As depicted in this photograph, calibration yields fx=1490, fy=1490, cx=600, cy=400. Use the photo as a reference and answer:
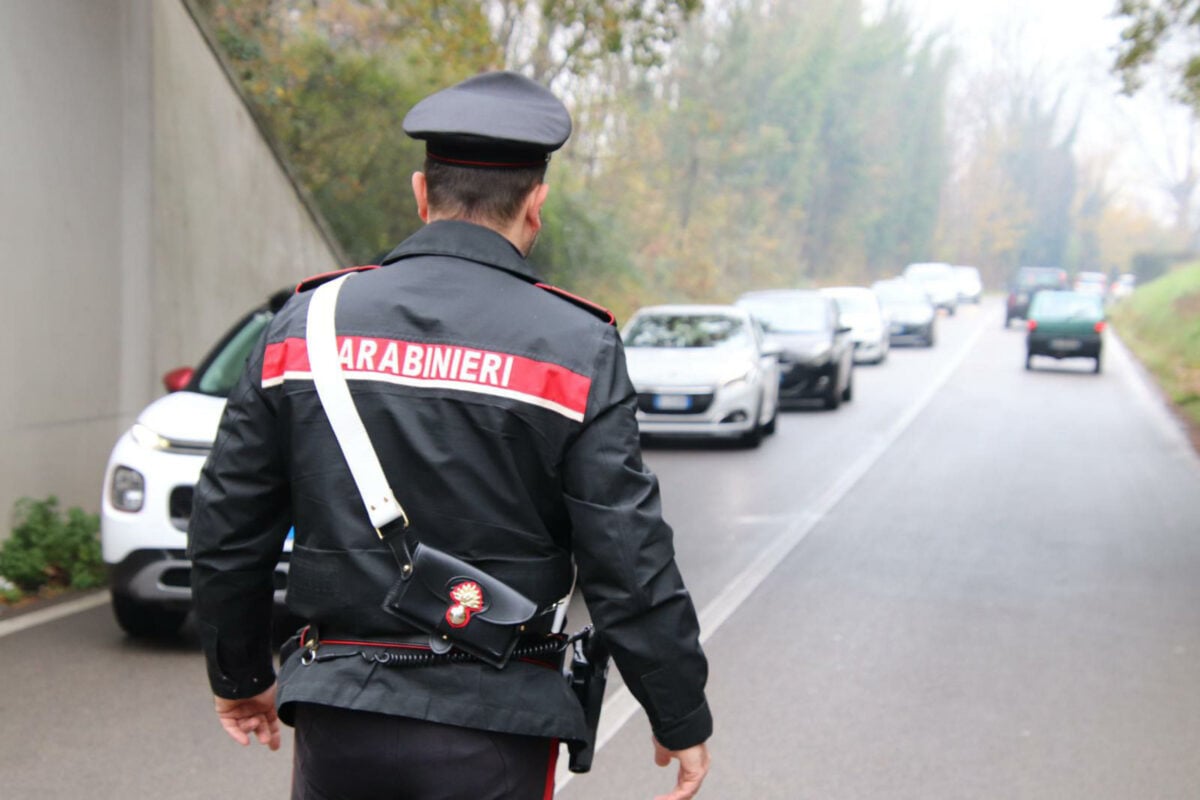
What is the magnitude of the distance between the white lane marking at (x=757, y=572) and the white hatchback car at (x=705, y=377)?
1.36 meters

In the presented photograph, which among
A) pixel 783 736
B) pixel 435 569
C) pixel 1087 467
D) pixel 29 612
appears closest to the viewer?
pixel 435 569

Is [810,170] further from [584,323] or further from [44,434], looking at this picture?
[584,323]

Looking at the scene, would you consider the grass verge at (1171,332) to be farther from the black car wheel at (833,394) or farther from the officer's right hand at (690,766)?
the officer's right hand at (690,766)

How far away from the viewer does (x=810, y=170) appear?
208 feet

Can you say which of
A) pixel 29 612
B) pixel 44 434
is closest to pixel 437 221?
pixel 29 612

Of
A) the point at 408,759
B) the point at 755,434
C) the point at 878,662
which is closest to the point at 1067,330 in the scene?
the point at 755,434

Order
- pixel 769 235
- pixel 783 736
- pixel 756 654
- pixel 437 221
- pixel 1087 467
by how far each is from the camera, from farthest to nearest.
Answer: pixel 769 235
pixel 1087 467
pixel 756 654
pixel 783 736
pixel 437 221

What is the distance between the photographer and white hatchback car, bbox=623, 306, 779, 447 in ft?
52.6

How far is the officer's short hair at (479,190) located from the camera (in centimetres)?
252

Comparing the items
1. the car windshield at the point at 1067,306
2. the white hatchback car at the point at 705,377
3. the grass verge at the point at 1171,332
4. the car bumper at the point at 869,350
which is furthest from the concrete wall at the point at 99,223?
the car windshield at the point at 1067,306

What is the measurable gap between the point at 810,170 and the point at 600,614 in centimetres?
6258

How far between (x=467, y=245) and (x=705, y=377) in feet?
44.9

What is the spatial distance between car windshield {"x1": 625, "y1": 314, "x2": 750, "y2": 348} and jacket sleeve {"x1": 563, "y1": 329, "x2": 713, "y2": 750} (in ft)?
47.2

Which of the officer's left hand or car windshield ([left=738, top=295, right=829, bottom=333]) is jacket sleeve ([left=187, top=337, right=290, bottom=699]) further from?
car windshield ([left=738, top=295, right=829, bottom=333])
